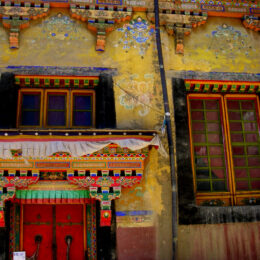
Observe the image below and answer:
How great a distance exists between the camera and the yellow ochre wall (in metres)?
6.38

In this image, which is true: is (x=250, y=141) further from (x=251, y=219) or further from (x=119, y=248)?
(x=119, y=248)

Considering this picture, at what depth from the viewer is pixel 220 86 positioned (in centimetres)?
720

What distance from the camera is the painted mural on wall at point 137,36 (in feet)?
23.5

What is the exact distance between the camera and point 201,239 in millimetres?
6344

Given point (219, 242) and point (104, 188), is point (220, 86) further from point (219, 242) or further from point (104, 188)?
point (104, 188)

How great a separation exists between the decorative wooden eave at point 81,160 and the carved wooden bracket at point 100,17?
6.87ft

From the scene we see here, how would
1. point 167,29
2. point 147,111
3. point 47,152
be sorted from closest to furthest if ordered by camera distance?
point 47,152
point 147,111
point 167,29

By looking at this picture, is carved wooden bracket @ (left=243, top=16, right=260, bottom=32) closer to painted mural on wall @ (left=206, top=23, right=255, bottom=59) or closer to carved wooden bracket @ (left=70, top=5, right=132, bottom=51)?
painted mural on wall @ (left=206, top=23, right=255, bottom=59)

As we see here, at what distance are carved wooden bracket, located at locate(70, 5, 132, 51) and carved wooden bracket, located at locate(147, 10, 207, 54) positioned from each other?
0.62 meters

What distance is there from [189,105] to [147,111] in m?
0.92

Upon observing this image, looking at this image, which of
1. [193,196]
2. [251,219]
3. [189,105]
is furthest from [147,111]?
[251,219]

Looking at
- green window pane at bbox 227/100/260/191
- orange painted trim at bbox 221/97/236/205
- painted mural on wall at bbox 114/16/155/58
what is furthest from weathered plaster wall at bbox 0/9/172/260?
green window pane at bbox 227/100/260/191

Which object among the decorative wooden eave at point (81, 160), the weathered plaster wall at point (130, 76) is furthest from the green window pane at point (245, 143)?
the decorative wooden eave at point (81, 160)

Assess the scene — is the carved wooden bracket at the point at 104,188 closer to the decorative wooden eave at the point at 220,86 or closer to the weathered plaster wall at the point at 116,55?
the weathered plaster wall at the point at 116,55
